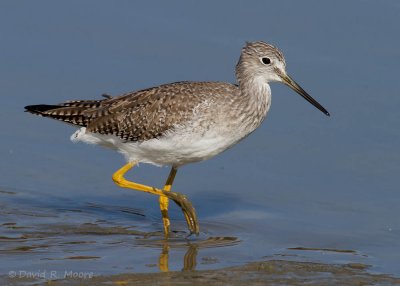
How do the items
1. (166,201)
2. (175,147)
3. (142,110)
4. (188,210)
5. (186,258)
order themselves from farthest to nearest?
(166,201) < (142,110) < (188,210) < (175,147) < (186,258)

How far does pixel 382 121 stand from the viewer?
52.4ft

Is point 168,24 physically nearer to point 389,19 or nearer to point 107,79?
point 107,79

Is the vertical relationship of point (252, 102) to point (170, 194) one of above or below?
above

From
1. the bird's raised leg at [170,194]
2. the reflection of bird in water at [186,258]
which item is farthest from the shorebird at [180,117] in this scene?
the reflection of bird in water at [186,258]

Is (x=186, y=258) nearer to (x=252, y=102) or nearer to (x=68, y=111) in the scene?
(x=252, y=102)

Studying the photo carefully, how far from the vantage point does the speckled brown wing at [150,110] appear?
13727 millimetres

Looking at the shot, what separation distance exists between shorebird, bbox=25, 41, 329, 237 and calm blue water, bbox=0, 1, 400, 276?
2.78 ft

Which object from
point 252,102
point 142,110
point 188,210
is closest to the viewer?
point 188,210

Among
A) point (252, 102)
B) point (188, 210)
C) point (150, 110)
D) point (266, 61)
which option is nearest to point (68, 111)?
point (150, 110)

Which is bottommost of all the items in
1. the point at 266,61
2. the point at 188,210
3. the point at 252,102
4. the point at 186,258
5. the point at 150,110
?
the point at 186,258

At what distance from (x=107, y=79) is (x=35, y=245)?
4695 millimetres

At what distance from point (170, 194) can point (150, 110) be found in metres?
1.10

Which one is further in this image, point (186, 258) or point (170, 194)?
point (170, 194)

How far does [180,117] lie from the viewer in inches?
537
